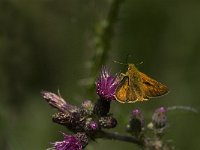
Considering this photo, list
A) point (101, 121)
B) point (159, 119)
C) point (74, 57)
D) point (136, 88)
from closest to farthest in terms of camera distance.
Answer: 1. point (136, 88)
2. point (101, 121)
3. point (159, 119)
4. point (74, 57)

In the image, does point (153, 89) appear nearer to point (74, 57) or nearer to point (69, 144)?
point (69, 144)

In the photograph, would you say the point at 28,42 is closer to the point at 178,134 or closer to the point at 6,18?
the point at 6,18

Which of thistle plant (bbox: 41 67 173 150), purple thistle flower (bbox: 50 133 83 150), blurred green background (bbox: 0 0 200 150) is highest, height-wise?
blurred green background (bbox: 0 0 200 150)

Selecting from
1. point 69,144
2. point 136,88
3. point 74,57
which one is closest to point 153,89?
point 136,88

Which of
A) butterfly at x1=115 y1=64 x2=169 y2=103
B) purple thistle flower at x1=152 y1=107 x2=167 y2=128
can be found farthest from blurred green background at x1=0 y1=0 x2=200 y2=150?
butterfly at x1=115 y1=64 x2=169 y2=103

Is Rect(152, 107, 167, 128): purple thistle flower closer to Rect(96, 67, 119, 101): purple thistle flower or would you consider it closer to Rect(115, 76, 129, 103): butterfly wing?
Rect(96, 67, 119, 101): purple thistle flower

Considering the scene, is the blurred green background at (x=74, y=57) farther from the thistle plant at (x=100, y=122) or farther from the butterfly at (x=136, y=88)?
the butterfly at (x=136, y=88)

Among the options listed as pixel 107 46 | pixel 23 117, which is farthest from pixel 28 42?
pixel 107 46

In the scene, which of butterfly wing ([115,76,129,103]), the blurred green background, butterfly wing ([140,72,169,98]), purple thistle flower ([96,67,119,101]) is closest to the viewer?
butterfly wing ([115,76,129,103])
